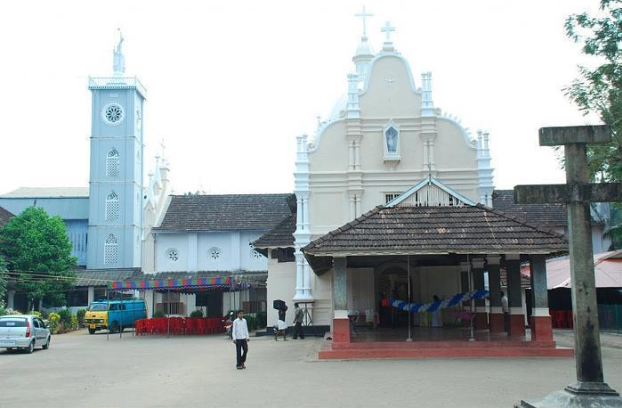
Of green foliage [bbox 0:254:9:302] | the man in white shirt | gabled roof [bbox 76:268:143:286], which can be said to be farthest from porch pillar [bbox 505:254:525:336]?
gabled roof [bbox 76:268:143:286]

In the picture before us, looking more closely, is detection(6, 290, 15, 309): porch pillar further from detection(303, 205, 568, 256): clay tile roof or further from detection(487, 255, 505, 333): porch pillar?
detection(487, 255, 505, 333): porch pillar

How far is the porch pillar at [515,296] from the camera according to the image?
A: 65.3 feet

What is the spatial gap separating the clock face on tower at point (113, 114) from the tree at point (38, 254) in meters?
9.54

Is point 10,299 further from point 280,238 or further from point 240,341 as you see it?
point 240,341

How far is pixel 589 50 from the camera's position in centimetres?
1923

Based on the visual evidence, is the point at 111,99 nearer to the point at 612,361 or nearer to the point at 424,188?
the point at 424,188

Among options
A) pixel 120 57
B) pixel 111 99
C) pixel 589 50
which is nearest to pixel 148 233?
pixel 111 99

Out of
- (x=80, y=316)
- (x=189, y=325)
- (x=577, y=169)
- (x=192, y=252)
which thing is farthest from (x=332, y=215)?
(x=80, y=316)

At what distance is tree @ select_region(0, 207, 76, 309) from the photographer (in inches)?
1706

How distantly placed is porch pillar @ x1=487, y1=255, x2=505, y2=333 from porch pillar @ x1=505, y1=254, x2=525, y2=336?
1.79 m

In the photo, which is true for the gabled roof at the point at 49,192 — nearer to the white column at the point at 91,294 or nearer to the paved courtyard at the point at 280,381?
the white column at the point at 91,294

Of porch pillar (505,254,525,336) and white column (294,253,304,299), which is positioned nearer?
porch pillar (505,254,525,336)

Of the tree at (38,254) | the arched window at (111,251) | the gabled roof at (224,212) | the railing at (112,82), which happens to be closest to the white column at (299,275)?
the gabled roof at (224,212)

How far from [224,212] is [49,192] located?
24.3m
